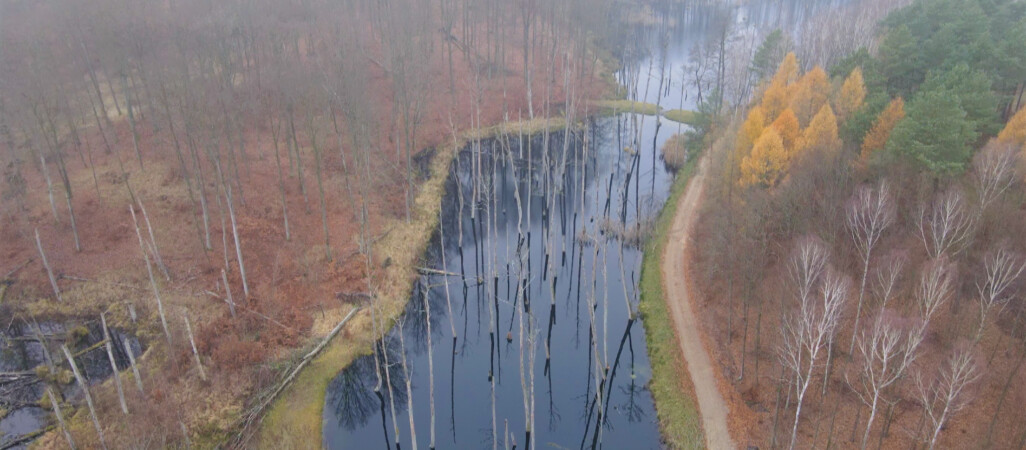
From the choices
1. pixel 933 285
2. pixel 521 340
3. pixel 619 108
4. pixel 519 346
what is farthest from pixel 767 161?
pixel 619 108

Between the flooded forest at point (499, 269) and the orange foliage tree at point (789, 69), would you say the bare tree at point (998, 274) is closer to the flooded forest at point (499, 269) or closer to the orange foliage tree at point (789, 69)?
the flooded forest at point (499, 269)

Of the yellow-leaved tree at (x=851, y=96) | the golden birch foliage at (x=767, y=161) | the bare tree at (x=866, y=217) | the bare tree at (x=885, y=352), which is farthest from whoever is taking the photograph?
the yellow-leaved tree at (x=851, y=96)

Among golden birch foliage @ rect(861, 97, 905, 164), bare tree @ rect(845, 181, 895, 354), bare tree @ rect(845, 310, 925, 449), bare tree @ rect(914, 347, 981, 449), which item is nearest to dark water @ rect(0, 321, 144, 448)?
bare tree @ rect(845, 310, 925, 449)

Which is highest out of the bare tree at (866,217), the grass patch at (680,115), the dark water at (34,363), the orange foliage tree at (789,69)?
the orange foliage tree at (789,69)

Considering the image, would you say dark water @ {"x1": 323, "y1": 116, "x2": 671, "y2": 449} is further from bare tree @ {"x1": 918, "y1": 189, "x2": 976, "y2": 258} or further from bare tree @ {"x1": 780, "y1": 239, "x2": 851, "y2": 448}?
bare tree @ {"x1": 918, "y1": 189, "x2": 976, "y2": 258}

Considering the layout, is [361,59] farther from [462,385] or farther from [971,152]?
[971,152]

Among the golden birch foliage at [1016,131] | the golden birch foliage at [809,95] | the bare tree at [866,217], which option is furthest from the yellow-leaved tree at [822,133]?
the golden birch foliage at [1016,131]

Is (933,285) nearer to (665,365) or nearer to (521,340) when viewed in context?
(665,365)
